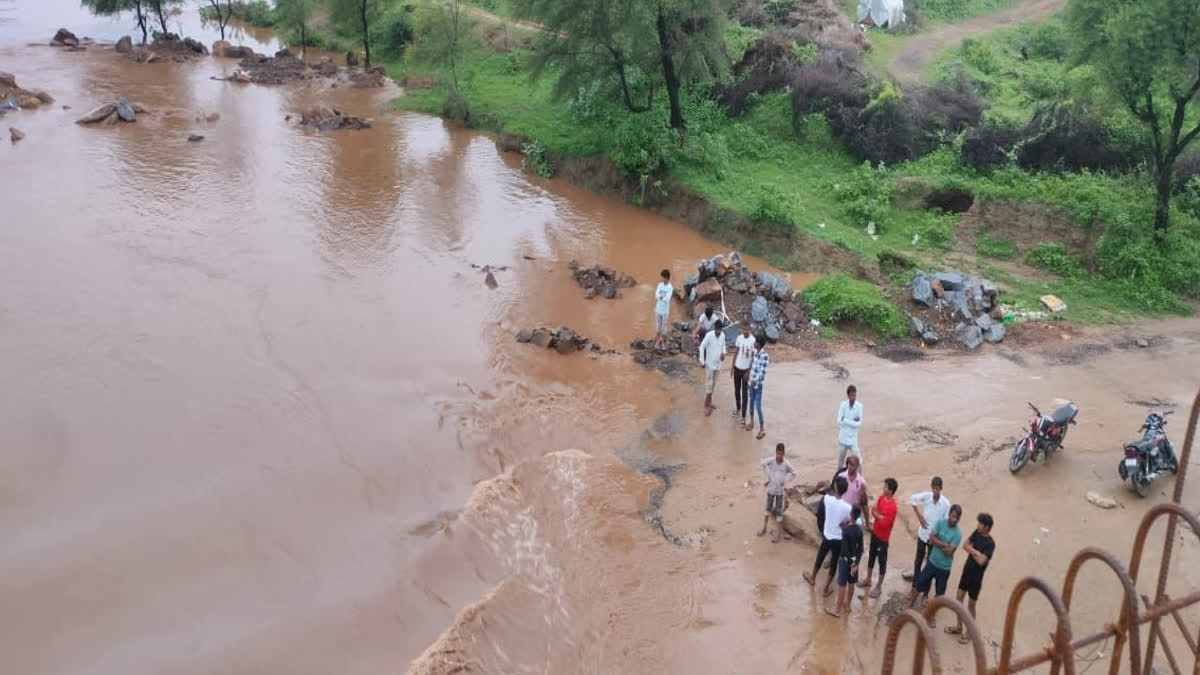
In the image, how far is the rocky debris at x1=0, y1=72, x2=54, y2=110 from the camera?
2925cm

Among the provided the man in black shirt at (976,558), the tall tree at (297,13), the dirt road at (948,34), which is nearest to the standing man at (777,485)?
the man in black shirt at (976,558)

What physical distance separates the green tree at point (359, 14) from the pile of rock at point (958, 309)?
1134 inches

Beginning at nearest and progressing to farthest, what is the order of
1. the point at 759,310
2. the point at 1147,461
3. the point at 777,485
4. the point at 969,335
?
1. the point at 777,485
2. the point at 1147,461
3. the point at 969,335
4. the point at 759,310

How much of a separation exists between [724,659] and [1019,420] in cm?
665

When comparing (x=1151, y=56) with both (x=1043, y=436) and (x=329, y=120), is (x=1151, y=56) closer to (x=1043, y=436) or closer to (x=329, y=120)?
(x=1043, y=436)

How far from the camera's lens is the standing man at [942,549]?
331 inches

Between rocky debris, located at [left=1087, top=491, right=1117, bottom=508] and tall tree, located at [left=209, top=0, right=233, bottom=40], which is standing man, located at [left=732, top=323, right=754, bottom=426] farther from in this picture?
tall tree, located at [left=209, top=0, right=233, bottom=40]

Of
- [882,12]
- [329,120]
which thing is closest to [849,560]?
[329,120]

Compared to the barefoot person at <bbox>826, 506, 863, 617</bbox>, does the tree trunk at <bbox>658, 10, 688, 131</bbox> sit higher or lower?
higher

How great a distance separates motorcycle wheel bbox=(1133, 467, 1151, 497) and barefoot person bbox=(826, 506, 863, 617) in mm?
4005

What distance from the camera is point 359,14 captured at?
3781 centimetres

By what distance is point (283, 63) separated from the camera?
38.6 meters

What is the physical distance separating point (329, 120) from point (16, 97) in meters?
10.8

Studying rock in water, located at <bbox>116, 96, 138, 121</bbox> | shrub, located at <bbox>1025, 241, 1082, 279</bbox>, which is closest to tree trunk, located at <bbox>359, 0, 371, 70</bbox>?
rock in water, located at <bbox>116, 96, 138, 121</bbox>
